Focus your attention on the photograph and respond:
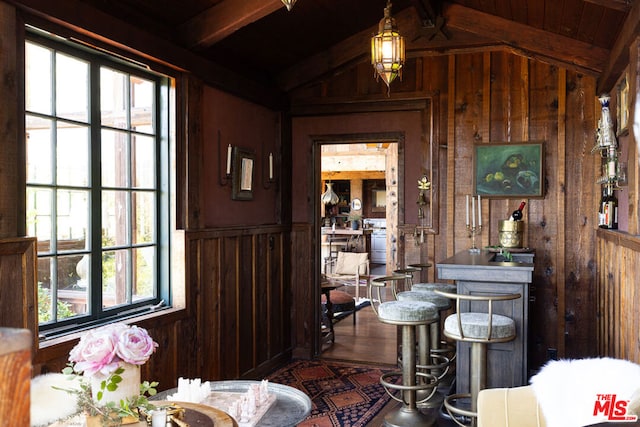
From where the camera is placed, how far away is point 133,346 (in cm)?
169

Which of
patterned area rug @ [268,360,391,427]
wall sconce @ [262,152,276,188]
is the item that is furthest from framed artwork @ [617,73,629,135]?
wall sconce @ [262,152,276,188]

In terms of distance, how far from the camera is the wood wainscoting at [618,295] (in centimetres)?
288

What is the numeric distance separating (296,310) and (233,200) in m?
1.65

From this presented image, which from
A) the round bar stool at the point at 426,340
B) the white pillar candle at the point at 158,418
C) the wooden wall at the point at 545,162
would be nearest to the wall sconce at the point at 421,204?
the wooden wall at the point at 545,162

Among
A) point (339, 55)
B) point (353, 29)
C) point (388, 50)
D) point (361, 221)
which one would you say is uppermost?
point (353, 29)

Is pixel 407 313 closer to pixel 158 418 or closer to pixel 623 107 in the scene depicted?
pixel 623 107

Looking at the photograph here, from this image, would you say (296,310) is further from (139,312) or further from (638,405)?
(638,405)

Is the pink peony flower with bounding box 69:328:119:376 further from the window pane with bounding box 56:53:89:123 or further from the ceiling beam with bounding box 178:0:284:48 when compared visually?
the ceiling beam with bounding box 178:0:284:48

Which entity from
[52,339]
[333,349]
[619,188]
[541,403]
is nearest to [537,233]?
[619,188]

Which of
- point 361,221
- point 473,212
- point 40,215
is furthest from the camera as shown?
point 361,221

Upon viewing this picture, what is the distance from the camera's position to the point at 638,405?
1.69m

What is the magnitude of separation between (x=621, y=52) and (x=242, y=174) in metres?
3.04

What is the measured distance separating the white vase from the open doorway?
4026 mm

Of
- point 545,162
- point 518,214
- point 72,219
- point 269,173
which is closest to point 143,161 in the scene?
point 72,219
